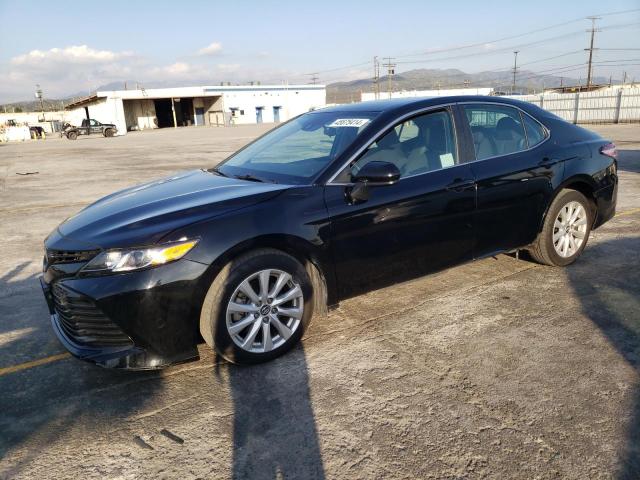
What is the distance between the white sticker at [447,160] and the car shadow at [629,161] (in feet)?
31.0

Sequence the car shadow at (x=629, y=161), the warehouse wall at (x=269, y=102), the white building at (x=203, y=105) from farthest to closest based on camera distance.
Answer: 1. the warehouse wall at (x=269, y=102)
2. the white building at (x=203, y=105)
3. the car shadow at (x=629, y=161)

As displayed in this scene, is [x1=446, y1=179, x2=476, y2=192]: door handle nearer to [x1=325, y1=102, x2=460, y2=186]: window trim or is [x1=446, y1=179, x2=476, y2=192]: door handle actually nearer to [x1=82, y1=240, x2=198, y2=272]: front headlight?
[x1=325, y1=102, x2=460, y2=186]: window trim

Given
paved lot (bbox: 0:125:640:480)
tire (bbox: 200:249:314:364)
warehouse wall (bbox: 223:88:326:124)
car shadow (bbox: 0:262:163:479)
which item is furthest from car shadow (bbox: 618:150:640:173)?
warehouse wall (bbox: 223:88:326:124)

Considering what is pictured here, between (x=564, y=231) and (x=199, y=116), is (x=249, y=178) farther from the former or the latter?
(x=199, y=116)

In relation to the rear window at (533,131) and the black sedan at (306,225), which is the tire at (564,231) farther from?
the rear window at (533,131)

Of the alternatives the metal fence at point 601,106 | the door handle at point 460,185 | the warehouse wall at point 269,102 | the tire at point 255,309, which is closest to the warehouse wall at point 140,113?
the warehouse wall at point 269,102

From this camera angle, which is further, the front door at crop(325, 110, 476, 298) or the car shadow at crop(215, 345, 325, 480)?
the front door at crop(325, 110, 476, 298)

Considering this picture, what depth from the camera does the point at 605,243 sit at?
5539mm

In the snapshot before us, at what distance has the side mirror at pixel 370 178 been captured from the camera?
10.8 ft

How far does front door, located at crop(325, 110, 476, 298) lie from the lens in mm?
3389

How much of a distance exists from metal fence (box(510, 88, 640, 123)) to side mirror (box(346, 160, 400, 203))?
3225 cm

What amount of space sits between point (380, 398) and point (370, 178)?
1.41m

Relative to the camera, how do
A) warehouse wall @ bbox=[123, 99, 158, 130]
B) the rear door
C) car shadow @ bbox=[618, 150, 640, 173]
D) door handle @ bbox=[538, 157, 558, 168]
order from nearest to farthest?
the rear door
door handle @ bbox=[538, 157, 558, 168]
car shadow @ bbox=[618, 150, 640, 173]
warehouse wall @ bbox=[123, 99, 158, 130]

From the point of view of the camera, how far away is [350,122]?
3887 mm
